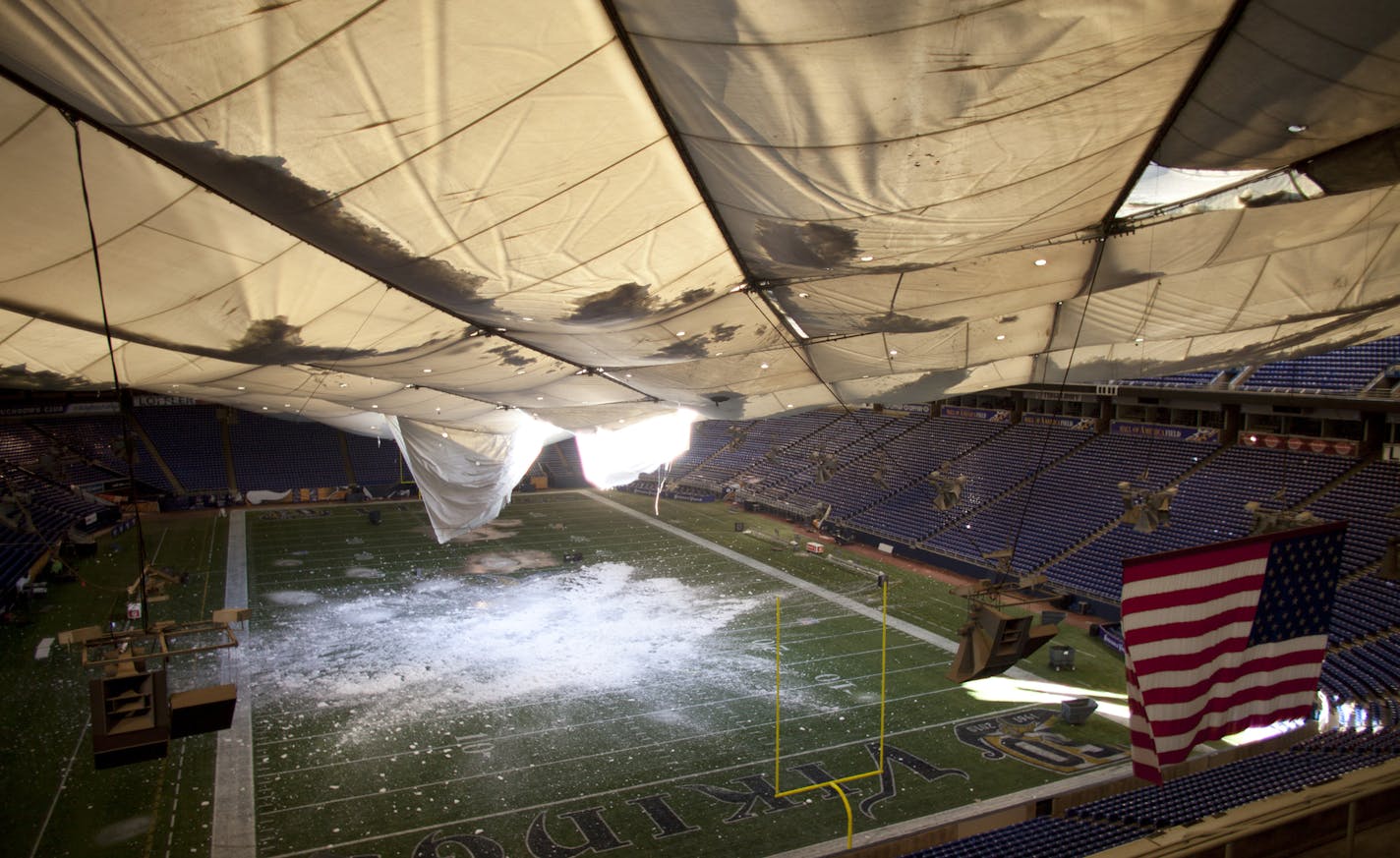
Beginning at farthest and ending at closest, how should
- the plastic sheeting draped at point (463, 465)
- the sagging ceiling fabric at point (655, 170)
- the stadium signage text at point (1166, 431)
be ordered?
the stadium signage text at point (1166, 431) < the plastic sheeting draped at point (463, 465) < the sagging ceiling fabric at point (655, 170)

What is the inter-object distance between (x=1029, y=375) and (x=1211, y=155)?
28.5 feet

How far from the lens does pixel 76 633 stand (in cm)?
780

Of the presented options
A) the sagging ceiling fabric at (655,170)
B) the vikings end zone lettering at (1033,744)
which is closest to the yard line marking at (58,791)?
the sagging ceiling fabric at (655,170)

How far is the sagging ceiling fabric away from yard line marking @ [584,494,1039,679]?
11.6 meters

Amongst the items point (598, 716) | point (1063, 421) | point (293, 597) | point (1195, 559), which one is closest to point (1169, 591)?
point (1195, 559)

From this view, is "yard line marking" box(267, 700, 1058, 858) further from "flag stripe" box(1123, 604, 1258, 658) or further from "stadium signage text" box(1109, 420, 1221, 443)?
"stadium signage text" box(1109, 420, 1221, 443)

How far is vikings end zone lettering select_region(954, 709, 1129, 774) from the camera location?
14.2 meters

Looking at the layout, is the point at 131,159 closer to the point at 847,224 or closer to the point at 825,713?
the point at 847,224

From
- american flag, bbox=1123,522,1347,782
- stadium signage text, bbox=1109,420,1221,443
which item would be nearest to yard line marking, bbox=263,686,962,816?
american flag, bbox=1123,522,1347,782

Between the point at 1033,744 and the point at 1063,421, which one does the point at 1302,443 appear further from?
the point at 1033,744

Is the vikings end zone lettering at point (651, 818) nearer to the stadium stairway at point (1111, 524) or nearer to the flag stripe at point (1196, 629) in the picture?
the flag stripe at point (1196, 629)

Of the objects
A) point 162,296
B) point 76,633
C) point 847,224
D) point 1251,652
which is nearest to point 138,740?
point 76,633

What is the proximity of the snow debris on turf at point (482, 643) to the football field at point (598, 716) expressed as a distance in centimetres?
7

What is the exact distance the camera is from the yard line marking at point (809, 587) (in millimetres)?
20141
